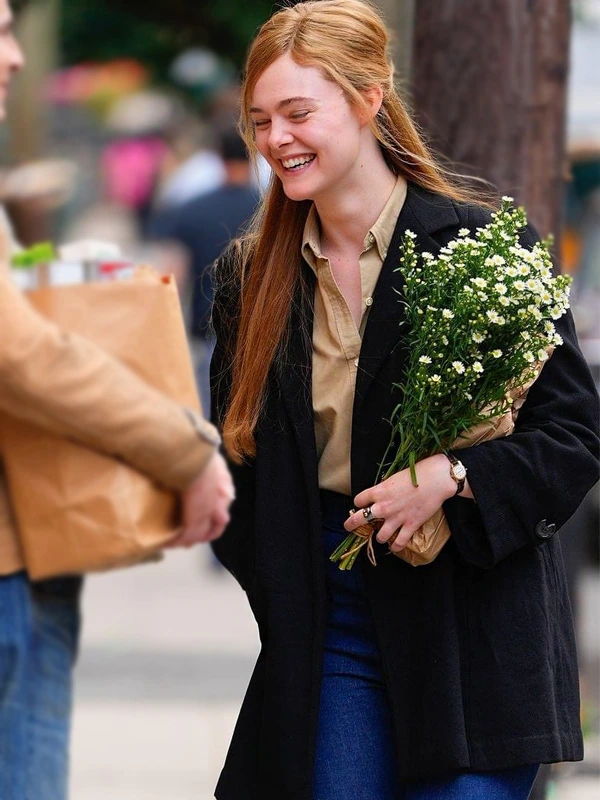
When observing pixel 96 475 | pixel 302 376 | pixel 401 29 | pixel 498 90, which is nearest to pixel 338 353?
pixel 302 376

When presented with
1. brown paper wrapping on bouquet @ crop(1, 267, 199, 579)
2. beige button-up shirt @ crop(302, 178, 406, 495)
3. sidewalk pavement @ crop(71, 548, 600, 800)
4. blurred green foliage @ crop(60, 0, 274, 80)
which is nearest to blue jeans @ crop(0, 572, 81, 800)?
brown paper wrapping on bouquet @ crop(1, 267, 199, 579)

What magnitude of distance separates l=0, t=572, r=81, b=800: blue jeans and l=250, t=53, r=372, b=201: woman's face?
0.93m

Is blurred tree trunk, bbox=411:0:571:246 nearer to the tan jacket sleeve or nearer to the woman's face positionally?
the woman's face

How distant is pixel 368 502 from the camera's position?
2912 mm

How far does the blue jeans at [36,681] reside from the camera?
2.50 meters

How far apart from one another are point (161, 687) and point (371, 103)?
410 cm

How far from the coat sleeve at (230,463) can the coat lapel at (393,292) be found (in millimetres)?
353

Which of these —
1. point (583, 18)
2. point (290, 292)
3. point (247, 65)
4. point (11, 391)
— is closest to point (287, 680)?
point (290, 292)

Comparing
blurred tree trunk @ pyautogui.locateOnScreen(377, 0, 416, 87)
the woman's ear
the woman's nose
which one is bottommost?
the woman's nose

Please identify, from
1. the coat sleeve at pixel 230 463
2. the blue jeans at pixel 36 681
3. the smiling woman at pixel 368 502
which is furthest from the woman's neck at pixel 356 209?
the blue jeans at pixel 36 681

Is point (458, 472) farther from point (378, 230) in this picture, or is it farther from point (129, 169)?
point (129, 169)

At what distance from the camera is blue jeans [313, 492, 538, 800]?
3055 millimetres

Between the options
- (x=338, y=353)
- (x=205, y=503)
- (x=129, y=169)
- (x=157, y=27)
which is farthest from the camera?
(x=129, y=169)

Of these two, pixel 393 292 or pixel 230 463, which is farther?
pixel 230 463
